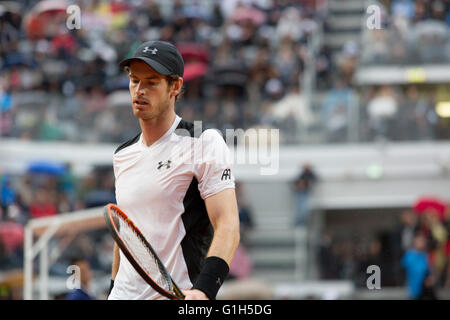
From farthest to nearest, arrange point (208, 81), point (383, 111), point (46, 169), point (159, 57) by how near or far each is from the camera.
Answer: point (208, 81)
point (383, 111)
point (46, 169)
point (159, 57)

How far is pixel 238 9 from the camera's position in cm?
1794

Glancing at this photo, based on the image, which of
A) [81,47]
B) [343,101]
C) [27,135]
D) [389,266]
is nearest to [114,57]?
[81,47]

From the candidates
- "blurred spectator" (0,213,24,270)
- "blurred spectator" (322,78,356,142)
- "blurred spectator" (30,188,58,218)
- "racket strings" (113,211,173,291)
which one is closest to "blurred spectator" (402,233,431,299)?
"blurred spectator" (322,78,356,142)

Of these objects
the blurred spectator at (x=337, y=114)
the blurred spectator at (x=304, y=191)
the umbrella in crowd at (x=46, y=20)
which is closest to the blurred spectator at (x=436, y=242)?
the blurred spectator at (x=337, y=114)

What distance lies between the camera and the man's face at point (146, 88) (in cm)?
398

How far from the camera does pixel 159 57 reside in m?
Result: 3.94

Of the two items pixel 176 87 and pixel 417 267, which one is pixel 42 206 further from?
pixel 176 87

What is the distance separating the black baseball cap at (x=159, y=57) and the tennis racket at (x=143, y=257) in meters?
0.63

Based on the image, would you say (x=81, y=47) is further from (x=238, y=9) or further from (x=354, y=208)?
(x=354, y=208)

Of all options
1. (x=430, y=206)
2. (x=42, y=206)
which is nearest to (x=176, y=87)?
(x=42, y=206)

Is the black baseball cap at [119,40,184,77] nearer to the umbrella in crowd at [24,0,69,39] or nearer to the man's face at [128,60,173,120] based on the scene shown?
the man's face at [128,60,173,120]

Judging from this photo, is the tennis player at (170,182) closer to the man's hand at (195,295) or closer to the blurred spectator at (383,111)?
the man's hand at (195,295)

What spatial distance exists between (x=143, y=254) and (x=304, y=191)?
11447 millimetres
